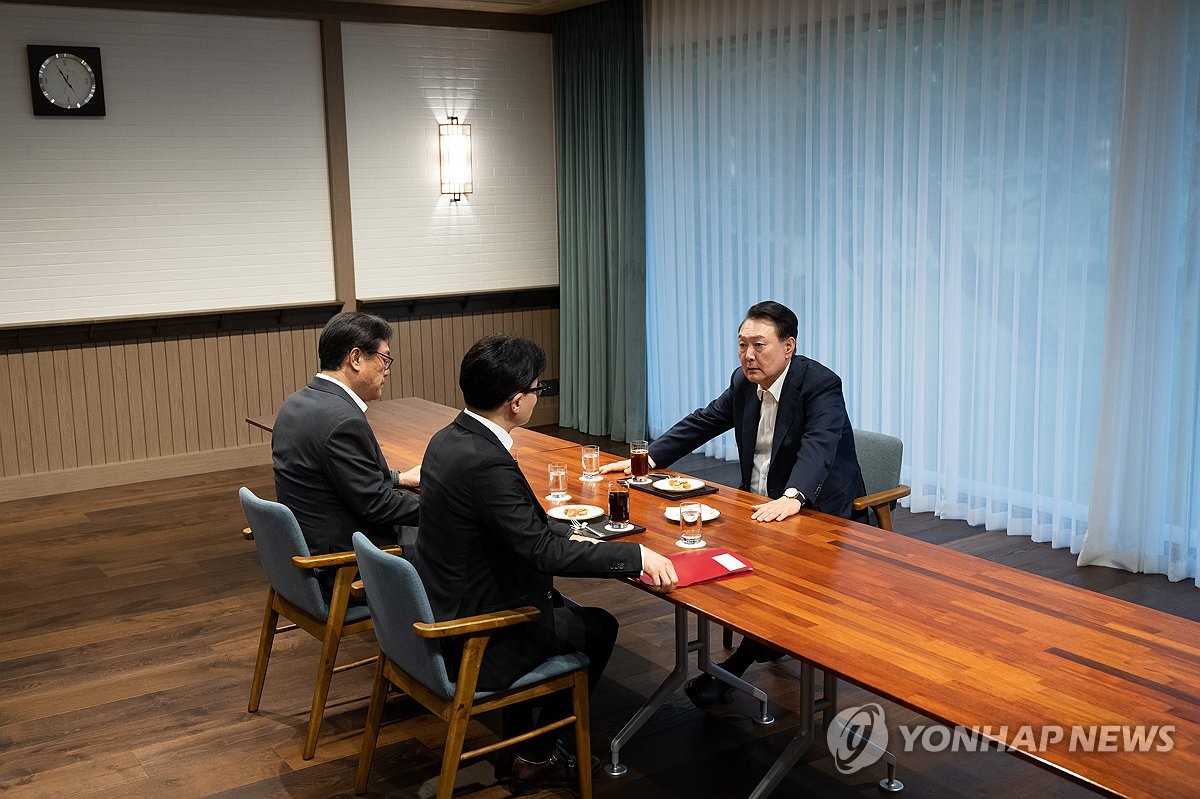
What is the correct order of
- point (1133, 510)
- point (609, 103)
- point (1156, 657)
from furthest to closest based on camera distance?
point (609, 103), point (1133, 510), point (1156, 657)

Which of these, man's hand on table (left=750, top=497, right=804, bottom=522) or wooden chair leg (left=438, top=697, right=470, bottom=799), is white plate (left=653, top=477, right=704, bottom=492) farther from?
wooden chair leg (left=438, top=697, right=470, bottom=799)

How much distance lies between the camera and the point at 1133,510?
202 inches

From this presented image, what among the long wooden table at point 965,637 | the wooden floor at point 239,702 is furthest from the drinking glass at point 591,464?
the wooden floor at point 239,702

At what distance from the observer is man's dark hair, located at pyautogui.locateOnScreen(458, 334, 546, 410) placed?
10.2 feet

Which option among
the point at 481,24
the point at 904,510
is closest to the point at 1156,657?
the point at 904,510

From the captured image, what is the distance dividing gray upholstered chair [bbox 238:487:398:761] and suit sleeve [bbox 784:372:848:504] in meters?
1.43

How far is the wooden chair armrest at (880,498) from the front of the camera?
394 cm

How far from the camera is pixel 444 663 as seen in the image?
9.81ft

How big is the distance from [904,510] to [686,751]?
9.70ft

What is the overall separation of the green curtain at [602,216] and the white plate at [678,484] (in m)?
4.07

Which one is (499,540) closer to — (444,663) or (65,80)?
(444,663)

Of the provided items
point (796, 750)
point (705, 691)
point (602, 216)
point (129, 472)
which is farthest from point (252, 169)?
point (796, 750)

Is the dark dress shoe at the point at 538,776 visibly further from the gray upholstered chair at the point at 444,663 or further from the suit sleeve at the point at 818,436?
the suit sleeve at the point at 818,436

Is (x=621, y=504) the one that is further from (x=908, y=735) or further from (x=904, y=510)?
(x=904, y=510)
